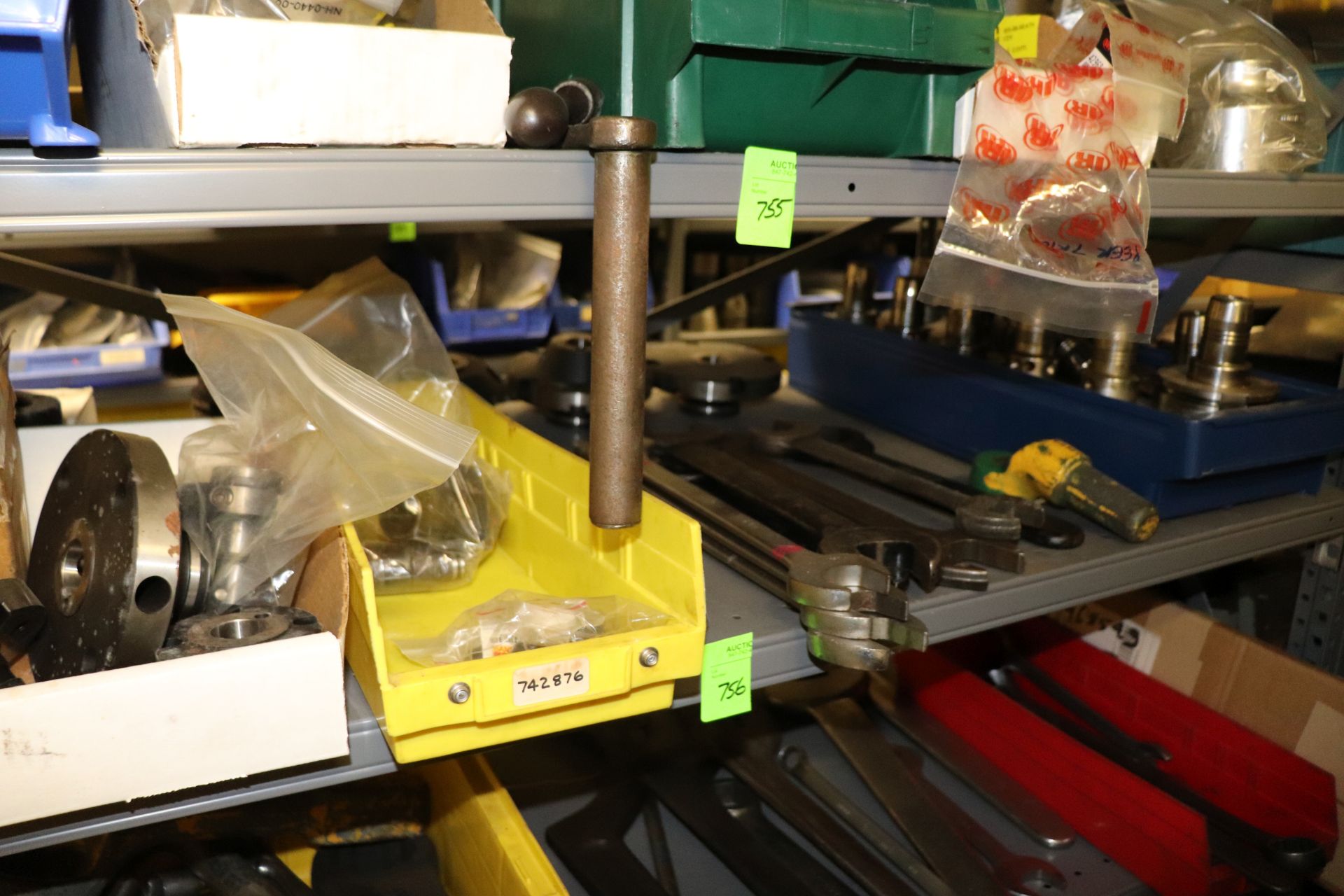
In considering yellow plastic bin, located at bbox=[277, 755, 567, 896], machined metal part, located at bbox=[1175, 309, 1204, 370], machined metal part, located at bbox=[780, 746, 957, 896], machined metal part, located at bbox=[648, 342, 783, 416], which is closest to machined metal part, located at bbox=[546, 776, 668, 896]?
yellow plastic bin, located at bbox=[277, 755, 567, 896]

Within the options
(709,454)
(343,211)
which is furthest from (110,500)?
(709,454)

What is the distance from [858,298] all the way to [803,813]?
84cm

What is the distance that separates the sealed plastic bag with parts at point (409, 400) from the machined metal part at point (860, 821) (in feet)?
1.62

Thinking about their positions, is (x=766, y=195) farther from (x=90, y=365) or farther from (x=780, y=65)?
(x=90, y=365)

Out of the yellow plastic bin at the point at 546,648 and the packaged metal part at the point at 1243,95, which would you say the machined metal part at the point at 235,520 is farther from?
the packaged metal part at the point at 1243,95

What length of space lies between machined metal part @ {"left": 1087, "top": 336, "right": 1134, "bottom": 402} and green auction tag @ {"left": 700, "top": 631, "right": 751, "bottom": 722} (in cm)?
68

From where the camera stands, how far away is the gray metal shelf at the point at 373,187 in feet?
2.06

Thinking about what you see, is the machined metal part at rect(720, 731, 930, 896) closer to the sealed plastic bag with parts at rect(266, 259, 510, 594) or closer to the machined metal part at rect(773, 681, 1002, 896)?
the machined metal part at rect(773, 681, 1002, 896)

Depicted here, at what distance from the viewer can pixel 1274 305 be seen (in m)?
1.66

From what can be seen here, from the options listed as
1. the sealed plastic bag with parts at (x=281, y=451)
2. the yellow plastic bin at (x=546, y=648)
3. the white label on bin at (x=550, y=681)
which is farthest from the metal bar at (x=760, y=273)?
the white label on bin at (x=550, y=681)

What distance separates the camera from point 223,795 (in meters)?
0.71

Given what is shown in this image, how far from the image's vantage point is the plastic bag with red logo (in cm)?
98

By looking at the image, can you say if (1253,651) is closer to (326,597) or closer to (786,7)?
(786,7)

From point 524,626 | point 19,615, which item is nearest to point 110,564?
point 19,615
